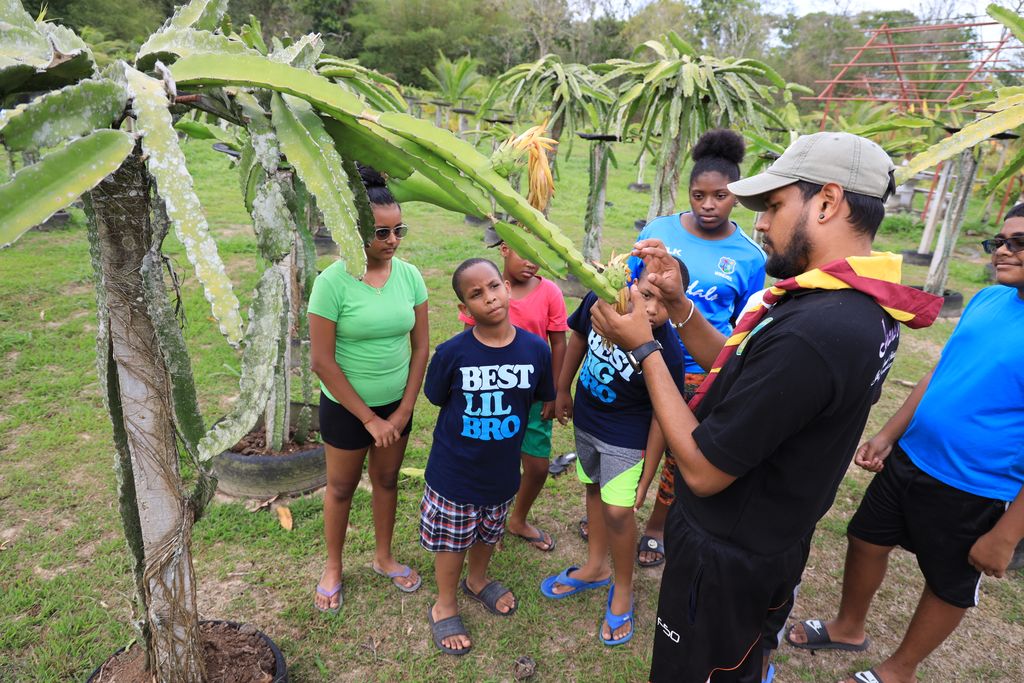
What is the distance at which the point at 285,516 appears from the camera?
10.7 feet

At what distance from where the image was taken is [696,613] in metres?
1.81

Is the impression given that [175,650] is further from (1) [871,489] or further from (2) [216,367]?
(2) [216,367]

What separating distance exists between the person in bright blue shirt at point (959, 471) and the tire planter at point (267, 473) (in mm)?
2790

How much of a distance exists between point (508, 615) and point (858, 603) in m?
1.59

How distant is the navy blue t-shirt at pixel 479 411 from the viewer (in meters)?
2.44

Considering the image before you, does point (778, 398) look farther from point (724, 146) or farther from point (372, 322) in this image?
point (724, 146)

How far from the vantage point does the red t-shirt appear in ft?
9.81

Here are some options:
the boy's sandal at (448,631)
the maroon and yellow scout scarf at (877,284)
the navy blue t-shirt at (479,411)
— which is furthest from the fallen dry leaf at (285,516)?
the maroon and yellow scout scarf at (877,284)

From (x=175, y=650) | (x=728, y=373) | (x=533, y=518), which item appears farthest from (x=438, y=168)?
(x=533, y=518)

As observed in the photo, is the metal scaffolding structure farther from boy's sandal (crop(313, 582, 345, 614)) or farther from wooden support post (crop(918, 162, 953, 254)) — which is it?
boy's sandal (crop(313, 582, 345, 614))

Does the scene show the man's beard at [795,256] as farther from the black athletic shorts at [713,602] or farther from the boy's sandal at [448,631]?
the boy's sandal at [448,631]

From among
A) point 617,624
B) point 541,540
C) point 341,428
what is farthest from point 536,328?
point 617,624

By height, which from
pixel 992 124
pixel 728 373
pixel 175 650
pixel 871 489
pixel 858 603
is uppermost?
pixel 992 124

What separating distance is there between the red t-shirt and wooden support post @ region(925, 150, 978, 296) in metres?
6.04
